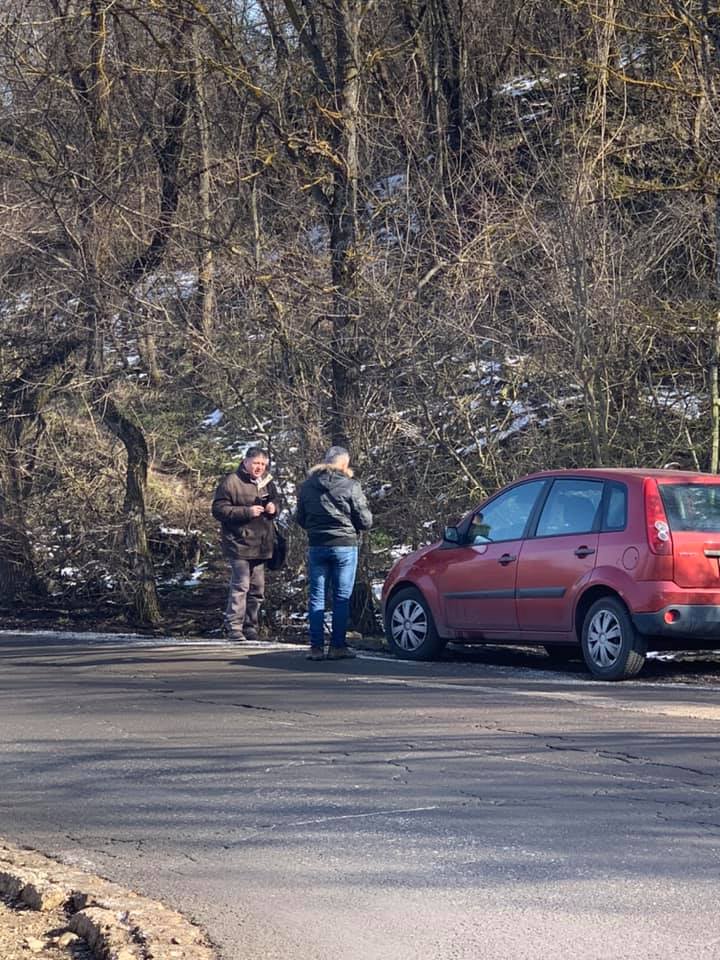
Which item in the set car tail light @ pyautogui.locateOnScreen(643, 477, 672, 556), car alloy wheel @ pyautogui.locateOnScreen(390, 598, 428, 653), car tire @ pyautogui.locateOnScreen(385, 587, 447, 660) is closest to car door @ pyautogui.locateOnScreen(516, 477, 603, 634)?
car tail light @ pyautogui.locateOnScreen(643, 477, 672, 556)

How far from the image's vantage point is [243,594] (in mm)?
14797

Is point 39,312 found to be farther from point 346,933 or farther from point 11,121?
point 346,933

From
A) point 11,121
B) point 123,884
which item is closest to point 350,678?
point 123,884

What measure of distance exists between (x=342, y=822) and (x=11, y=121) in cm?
1361

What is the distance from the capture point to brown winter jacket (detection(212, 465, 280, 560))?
14.7 m

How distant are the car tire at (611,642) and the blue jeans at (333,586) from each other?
8.03ft

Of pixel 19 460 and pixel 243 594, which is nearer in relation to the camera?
pixel 243 594

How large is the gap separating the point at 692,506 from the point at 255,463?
5116 mm

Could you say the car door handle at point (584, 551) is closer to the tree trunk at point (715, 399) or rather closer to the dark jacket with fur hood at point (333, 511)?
the dark jacket with fur hood at point (333, 511)

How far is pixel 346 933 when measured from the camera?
16.3 ft

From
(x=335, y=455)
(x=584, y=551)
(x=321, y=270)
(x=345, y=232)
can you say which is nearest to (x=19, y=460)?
(x=321, y=270)

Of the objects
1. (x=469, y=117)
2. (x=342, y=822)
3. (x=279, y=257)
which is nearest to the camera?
(x=342, y=822)

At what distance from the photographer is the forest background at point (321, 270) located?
49.8 ft

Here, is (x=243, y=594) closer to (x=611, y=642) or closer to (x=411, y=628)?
(x=411, y=628)
